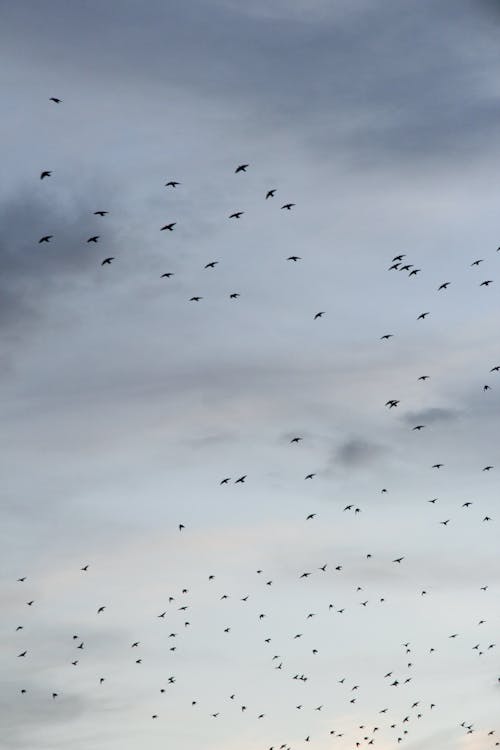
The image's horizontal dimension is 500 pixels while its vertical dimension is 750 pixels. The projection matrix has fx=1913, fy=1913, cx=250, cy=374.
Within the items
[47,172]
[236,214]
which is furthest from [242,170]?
[47,172]

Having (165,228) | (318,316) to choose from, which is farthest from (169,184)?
(318,316)

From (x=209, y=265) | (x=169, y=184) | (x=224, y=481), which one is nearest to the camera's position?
(x=169, y=184)

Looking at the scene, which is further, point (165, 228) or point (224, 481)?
point (224, 481)

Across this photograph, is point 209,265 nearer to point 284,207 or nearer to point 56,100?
point 284,207

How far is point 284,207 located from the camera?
169875 mm

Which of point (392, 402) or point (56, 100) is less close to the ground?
point (56, 100)

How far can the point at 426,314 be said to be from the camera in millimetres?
194875

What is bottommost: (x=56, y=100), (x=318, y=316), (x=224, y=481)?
(x=224, y=481)

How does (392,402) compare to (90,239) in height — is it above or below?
below

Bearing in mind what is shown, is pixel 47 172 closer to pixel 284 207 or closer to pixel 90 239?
pixel 90 239

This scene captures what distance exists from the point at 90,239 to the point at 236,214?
13.1 meters

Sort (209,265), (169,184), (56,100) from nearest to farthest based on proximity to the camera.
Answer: (56,100)
(169,184)
(209,265)

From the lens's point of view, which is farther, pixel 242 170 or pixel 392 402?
pixel 392 402

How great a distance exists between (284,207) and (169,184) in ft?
37.4
